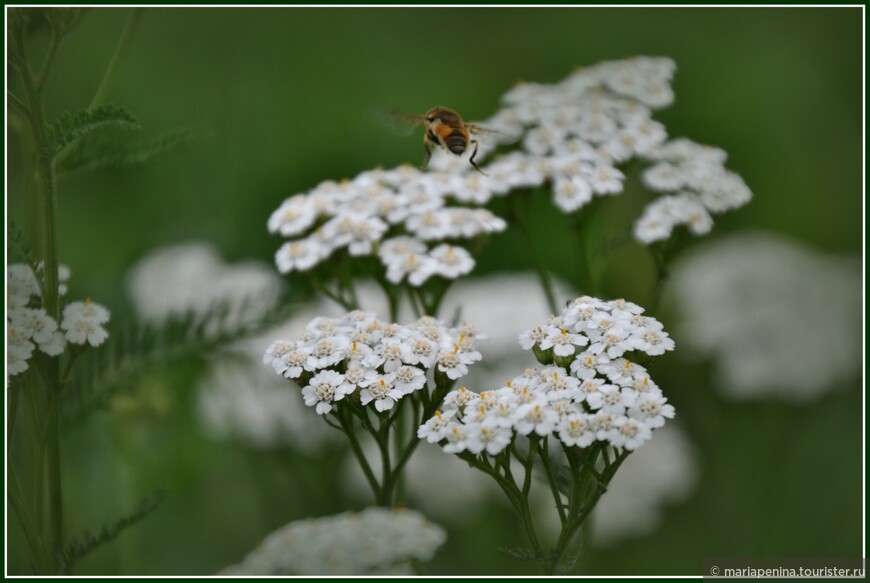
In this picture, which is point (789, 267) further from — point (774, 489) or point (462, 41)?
point (462, 41)

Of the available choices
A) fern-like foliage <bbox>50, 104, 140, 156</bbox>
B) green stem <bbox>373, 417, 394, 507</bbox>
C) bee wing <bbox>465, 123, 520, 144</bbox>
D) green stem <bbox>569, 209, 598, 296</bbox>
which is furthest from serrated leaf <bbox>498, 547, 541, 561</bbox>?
Answer: bee wing <bbox>465, 123, 520, 144</bbox>

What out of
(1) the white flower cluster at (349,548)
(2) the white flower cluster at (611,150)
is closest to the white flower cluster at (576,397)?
(1) the white flower cluster at (349,548)

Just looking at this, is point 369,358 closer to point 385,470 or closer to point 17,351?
point 385,470

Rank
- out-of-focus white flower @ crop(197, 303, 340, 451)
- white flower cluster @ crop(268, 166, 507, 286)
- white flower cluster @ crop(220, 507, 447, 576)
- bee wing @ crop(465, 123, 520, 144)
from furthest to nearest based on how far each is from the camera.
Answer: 1. out-of-focus white flower @ crop(197, 303, 340, 451)
2. bee wing @ crop(465, 123, 520, 144)
3. white flower cluster @ crop(268, 166, 507, 286)
4. white flower cluster @ crop(220, 507, 447, 576)

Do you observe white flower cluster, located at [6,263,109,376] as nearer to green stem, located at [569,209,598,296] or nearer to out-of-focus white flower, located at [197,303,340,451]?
out-of-focus white flower, located at [197,303,340,451]

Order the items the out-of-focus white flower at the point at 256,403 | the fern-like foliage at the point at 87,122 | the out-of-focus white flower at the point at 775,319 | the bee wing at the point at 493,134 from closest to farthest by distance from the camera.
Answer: the fern-like foliage at the point at 87,122 < the bee wing at the point at 493,134 < the out-of-focus white flower at the point at 256,403 < the out-of-focus white flower at the point at 775,319

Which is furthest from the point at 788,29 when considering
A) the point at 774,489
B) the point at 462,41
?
the point at 774,489

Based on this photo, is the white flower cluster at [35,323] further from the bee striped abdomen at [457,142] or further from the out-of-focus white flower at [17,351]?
the bee striped abdomen at [457,142]
